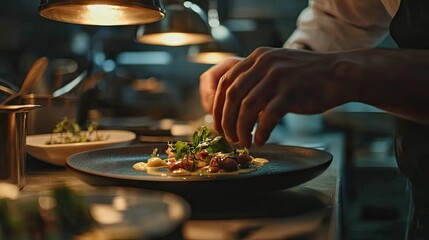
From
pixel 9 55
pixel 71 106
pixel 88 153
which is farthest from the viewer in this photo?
pixel 9 55

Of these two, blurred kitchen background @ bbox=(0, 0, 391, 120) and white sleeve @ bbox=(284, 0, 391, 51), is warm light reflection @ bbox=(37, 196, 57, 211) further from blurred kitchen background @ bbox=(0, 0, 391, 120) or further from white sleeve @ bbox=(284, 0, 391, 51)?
blurred kitchen background @ bbox=(0, 0, 391, 120)

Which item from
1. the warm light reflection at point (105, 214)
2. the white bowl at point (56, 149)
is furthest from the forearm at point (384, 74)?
the white bowl at point (56, 149)

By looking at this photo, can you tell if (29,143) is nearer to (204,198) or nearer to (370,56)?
(204,198)

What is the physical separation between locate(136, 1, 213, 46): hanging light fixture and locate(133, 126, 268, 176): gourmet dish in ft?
4.10

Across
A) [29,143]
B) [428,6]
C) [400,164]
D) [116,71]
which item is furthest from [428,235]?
[116,71]

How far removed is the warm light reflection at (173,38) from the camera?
2660 mm

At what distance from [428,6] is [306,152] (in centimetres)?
58

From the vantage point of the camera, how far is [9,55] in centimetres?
345

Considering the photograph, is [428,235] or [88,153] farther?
[428,235]

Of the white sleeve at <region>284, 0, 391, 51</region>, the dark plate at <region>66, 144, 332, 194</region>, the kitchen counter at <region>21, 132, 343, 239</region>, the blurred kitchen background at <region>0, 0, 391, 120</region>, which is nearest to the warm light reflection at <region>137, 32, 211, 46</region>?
the white sleeve at <region>284, 0, 391, 51</region>

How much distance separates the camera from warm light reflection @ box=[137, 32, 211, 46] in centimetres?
266

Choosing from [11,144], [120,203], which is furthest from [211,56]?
[120,203]

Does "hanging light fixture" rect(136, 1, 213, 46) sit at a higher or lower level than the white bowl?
higher

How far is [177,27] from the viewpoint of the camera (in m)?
2.59
